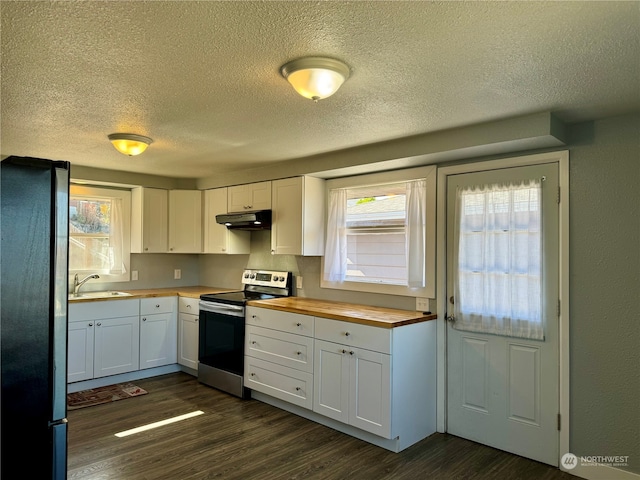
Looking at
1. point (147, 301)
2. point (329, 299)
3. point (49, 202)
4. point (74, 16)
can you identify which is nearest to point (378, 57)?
point (74, 16)

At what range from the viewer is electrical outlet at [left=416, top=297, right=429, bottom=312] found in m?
3.44

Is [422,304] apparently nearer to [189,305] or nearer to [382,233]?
[382,233]

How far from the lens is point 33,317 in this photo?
1279 mm

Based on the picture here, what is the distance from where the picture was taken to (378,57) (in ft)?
6.14

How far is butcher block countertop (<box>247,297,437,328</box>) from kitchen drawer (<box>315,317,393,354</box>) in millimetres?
37

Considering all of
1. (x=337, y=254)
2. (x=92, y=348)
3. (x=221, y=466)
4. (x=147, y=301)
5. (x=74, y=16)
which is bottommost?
(x=221, y=466)

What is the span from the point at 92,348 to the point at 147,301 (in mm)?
678

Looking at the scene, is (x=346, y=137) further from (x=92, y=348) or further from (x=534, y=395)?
(x=92, y=348)

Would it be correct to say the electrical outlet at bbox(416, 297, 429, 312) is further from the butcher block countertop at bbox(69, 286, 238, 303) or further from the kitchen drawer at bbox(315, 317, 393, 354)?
the butcher block countertop at bbox(69, 286, 238, 303)

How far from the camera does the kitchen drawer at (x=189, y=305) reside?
15.2 ft

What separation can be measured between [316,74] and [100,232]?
3.95 m

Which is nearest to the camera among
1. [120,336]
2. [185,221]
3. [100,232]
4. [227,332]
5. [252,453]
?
[252,453]

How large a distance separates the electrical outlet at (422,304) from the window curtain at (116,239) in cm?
345

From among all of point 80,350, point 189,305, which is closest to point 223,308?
point 189,305
